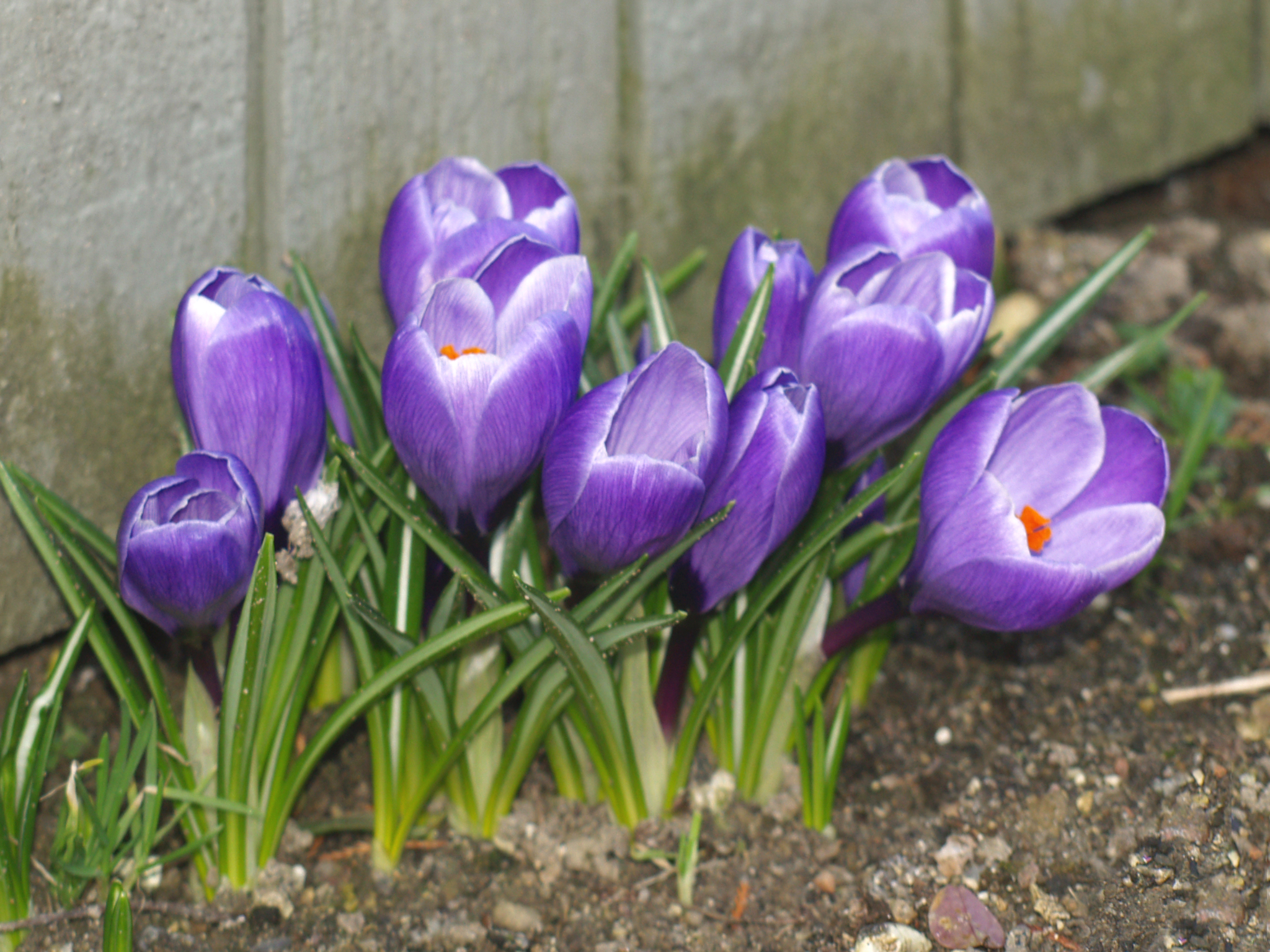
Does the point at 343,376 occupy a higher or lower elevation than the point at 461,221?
lower

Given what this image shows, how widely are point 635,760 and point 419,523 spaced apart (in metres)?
0.40

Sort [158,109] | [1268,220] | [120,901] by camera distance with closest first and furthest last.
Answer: [120,901] → [158,109] → [1268,220]

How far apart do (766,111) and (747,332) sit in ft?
3.25

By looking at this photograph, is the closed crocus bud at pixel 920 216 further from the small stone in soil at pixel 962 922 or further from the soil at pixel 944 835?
the small stone in soil at pixel 962 922

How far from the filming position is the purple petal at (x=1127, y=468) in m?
1.38

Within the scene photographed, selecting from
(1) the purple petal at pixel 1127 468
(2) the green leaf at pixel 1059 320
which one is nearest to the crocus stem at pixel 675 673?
(1) the purple petal at pixel 1127 468

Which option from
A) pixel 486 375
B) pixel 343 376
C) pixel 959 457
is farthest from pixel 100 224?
pixel 959 457

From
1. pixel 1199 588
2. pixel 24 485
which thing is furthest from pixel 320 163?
pixel 1199 588

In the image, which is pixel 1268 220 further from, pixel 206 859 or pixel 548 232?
pixel 206 859

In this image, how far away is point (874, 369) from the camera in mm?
1357

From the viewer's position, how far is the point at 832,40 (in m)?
2.40

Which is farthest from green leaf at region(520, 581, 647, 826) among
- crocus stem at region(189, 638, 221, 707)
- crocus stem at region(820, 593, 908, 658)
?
crocus stem at region(189, 638, 221, 707)

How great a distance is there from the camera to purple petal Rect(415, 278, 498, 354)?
1.31 metres

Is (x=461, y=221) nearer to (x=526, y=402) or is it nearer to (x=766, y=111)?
(x=526, y=402)
